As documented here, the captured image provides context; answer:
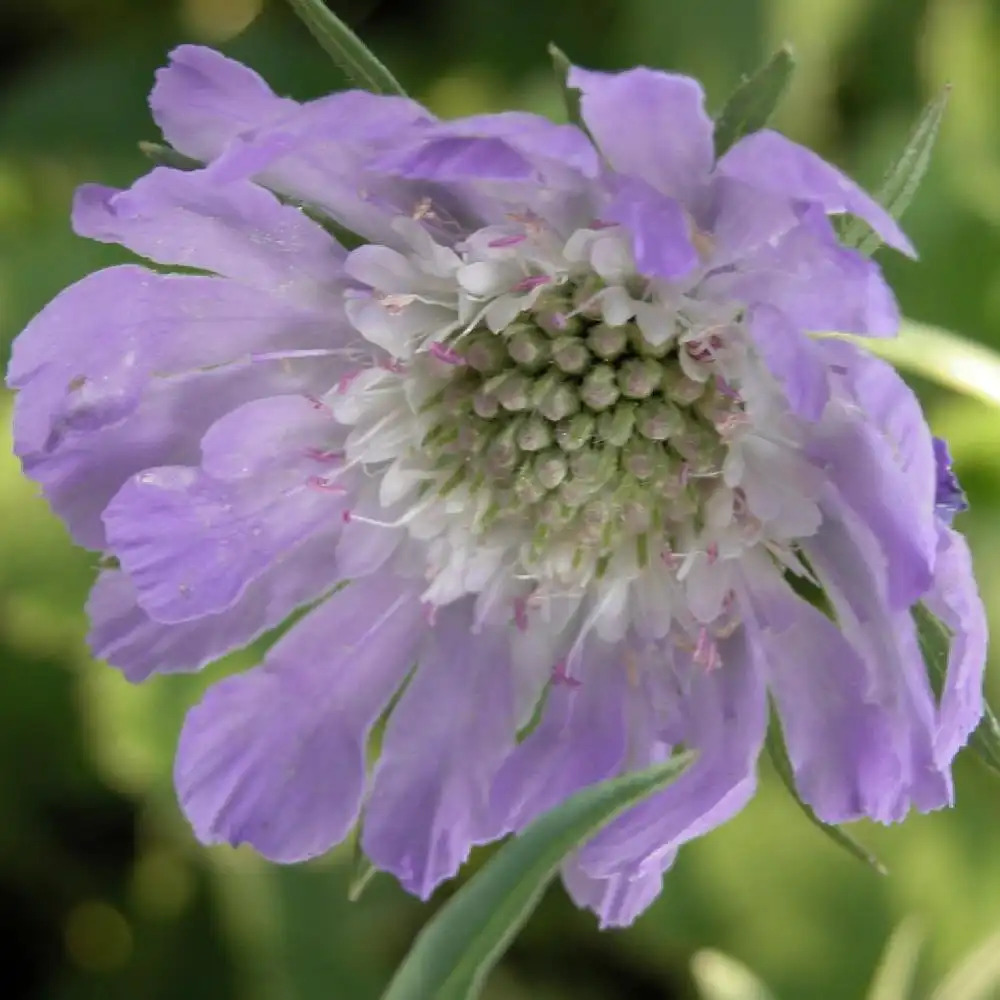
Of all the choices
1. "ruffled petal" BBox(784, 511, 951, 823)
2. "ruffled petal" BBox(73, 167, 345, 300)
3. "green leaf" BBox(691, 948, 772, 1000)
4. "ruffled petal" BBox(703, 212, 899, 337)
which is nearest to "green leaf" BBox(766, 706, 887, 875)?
"ruffled petal" BBox(784, 511, 951, 823)

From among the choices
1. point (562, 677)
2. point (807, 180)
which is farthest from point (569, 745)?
point (807, 180)

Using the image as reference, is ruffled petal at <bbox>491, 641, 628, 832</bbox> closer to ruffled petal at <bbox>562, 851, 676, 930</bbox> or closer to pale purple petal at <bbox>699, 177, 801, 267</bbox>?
ruffled petal at <bbox>562, 851, 676, 930</bbox>

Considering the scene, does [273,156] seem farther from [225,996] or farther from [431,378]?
[225,996]

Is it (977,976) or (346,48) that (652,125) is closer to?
(346,48)

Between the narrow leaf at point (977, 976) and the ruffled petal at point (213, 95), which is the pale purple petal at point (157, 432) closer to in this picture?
the ruffled petal at point (213, 95)

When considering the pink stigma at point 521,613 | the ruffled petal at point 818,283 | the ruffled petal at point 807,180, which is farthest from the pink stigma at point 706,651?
the ruffled petal at point 807,180

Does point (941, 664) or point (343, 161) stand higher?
point (343, 161)

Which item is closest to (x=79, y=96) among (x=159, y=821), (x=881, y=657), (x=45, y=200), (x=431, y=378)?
(x=45, y=200)
